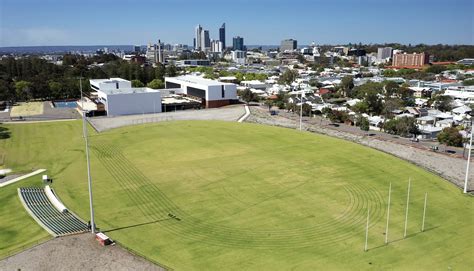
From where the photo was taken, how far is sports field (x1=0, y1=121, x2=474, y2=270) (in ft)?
56.7

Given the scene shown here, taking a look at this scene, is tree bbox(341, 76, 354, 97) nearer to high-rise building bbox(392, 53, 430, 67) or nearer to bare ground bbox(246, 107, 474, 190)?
bare ground bbox(246, 107, 474, 190)

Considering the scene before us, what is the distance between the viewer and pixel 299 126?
44750mm

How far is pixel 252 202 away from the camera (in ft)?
75.6

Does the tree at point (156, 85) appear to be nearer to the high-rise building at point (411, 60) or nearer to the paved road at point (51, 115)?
the paved road at point (51, 115)

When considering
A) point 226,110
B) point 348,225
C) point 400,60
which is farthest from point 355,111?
point 400,60

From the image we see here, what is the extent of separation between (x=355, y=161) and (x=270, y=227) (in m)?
14.0

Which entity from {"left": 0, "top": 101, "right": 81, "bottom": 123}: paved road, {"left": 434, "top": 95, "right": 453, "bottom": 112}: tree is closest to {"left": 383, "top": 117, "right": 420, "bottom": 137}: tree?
{"left": 434, "top": 95, "right": 453, "bottom": 112}: tree

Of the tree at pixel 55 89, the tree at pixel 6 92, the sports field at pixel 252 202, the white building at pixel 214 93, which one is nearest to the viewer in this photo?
the sports field at pixel 252 202

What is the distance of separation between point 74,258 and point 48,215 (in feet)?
18.3

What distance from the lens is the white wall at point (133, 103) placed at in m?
50.2

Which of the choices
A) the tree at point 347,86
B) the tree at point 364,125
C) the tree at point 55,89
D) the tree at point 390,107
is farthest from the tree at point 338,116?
the tree at point 55,89

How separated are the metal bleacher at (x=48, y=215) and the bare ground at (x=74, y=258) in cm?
115

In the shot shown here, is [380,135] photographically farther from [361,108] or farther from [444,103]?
[444,103]

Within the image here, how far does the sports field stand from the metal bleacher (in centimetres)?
63
